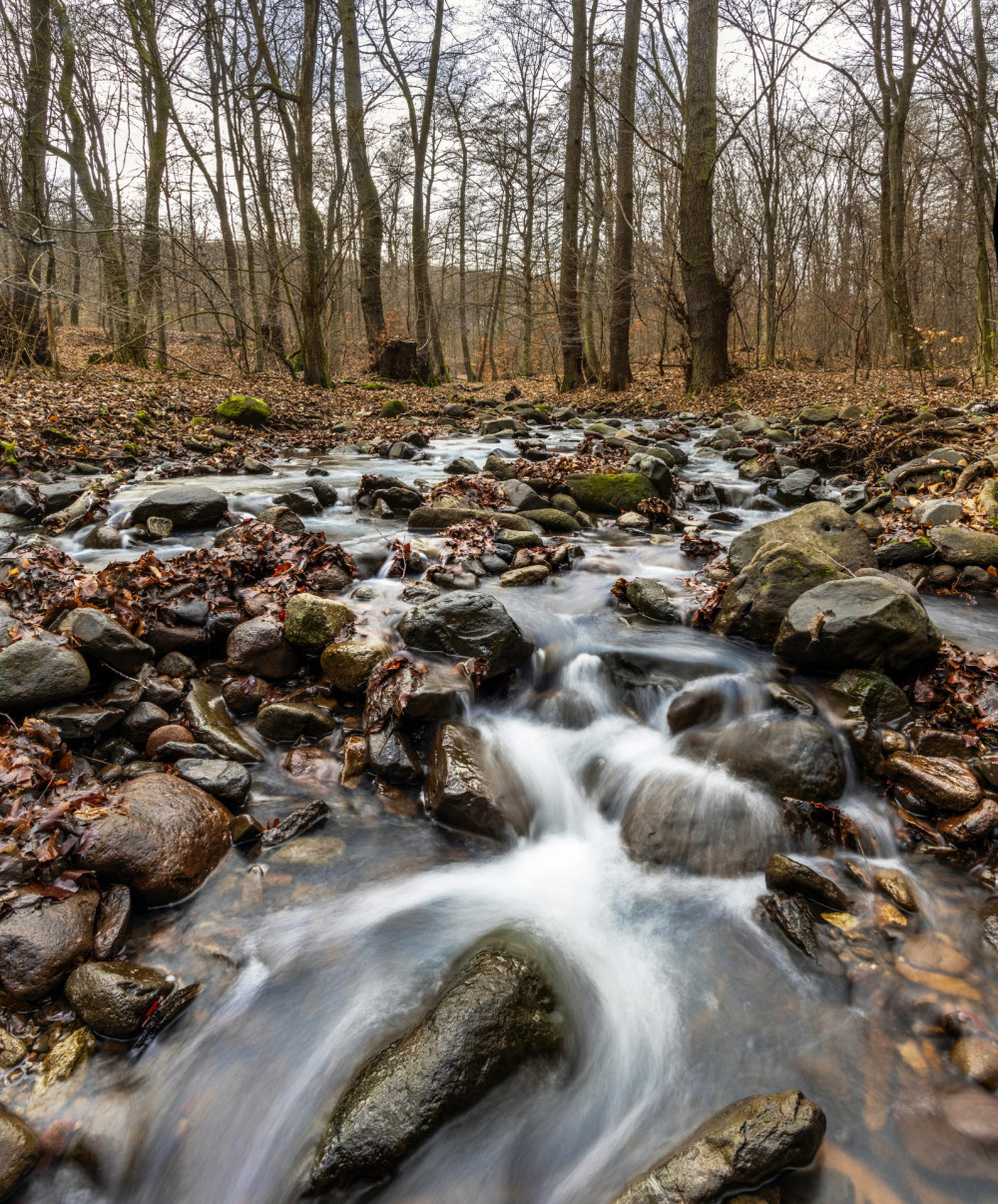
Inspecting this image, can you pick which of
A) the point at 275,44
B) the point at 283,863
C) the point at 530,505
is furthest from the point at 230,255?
the point at 283,863

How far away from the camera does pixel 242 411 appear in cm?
1175

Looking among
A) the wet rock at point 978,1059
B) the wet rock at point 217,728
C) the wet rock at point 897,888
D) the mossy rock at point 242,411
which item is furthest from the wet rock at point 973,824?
the mossy rock at point 242,411

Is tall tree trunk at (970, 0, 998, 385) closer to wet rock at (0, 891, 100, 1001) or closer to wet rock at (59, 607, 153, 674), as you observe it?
wet rock at (59, 607, 153, 674)

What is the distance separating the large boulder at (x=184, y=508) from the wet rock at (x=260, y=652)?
2.82m

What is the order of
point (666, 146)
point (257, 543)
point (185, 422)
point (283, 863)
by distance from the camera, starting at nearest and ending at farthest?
point (283, 863), point (257, 543), point (185, 422), point (666, 146)

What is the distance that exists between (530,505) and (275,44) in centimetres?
1738

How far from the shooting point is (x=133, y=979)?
2.34 meters

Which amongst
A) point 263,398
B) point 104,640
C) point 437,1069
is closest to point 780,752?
point 437,1069

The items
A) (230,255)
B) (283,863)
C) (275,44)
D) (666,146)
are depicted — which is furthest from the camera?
(666,146)

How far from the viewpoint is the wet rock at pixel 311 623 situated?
13.9 feet

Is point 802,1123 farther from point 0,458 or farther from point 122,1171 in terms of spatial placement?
point 0,458

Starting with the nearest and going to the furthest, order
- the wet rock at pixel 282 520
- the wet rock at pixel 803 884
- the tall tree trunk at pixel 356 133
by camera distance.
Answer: the wet rock at pixel 803 884 → the wet rock at pixel 282 520 → the tall tree trunk at pixel 356 133

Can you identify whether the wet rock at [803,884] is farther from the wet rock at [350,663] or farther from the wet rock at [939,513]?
the wet rock at [939,513]

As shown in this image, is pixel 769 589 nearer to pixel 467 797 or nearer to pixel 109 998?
pixel 467 797
